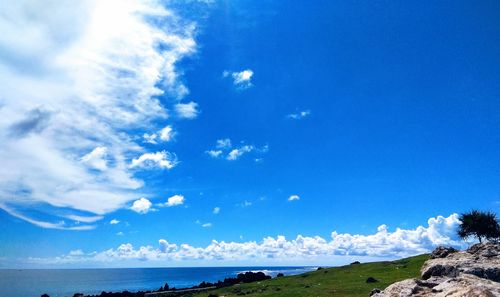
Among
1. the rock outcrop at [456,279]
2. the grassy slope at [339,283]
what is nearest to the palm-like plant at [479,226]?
the grassy slope at [339,283]

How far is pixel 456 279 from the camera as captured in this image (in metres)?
15.5

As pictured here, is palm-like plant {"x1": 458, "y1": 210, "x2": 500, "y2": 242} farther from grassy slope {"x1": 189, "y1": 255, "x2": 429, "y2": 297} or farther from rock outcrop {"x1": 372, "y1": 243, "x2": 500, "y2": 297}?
rock outcrop {"x1": 372, "y1": 243, "x2": 500, "y2": 297}

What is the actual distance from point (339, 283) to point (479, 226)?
33407 mm

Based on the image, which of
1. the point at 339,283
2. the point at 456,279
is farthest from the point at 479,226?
the point at 456,279

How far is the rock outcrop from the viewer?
12.4m

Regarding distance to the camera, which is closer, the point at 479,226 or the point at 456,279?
the point at 456,279

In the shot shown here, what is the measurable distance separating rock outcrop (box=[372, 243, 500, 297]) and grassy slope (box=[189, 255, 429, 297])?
37.0 ft

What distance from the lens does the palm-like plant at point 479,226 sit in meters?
71.3

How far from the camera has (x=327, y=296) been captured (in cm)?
4603

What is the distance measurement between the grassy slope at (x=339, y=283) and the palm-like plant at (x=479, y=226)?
43.5ft

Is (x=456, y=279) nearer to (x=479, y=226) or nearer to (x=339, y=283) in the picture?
(x=339, y=283)

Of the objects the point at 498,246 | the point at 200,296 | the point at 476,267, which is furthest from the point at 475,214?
the point at 476,267

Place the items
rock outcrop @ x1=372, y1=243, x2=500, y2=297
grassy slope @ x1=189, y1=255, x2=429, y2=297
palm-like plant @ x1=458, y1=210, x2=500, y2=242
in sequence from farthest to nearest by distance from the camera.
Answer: palm-like plant @ x1=458, y1=210, x2=500, y2=242, grassy slope @ x1=189, y1=255, x2=429, y2=297, rock outcrop @ x1=372, y1=243, x2=500, y2=297

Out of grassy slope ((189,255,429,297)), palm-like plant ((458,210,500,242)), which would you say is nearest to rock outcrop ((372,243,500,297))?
grassy slope ((189,255,429,297))
